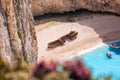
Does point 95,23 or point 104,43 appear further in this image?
point 95,23

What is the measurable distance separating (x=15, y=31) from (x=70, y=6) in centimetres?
2214

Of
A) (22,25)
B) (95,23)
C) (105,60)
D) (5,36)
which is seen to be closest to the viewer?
(5,36)

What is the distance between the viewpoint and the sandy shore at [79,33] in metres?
36.5

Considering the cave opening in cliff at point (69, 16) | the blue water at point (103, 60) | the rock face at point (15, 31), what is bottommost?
the blue water at point (103, 60)

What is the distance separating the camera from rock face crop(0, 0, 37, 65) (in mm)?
21942

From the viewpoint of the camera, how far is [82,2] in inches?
1734

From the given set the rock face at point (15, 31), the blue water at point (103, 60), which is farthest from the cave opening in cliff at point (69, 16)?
the rock face at point (15, 31)

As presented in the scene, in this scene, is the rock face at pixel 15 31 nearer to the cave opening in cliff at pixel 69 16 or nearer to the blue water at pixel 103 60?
the blue water at pixel 103 60

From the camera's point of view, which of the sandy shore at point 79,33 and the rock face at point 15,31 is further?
the sandy shore at point 79,33

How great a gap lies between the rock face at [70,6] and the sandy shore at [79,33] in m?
1.44

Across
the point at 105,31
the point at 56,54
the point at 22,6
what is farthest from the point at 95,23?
the point at 22,6

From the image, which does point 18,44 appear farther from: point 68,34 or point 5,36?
point 68,34

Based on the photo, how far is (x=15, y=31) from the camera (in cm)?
2292

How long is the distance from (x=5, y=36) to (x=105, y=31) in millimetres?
20110
